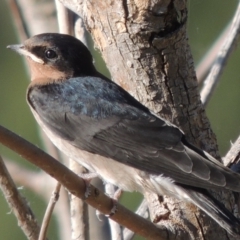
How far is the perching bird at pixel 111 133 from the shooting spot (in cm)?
238

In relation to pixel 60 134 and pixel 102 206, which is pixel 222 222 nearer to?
pixel 102 206

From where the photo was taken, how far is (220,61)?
288 centimetres

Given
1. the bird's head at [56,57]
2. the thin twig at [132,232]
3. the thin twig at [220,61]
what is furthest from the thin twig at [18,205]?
the thin twig at [220,61]

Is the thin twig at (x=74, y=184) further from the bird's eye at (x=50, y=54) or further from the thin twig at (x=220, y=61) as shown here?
the bird's eye at (x=50, y=54)

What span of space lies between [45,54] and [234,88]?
3.53 meters

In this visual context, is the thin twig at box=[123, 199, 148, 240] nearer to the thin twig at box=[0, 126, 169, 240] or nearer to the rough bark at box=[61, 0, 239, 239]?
the rough bark at box=[61, 0, 239, 239]

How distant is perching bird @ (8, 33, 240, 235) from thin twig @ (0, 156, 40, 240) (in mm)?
445

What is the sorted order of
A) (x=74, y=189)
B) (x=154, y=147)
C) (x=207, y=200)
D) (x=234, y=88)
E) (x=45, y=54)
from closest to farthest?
(x=74, y=189) < (x=207, y=200) < (x=154, y=147) < (x=45, y=54) < (x=234, y=88)

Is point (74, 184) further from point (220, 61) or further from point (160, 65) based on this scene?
point (220, 61)

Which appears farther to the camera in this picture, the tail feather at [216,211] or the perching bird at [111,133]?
the perching bird at [111,133]

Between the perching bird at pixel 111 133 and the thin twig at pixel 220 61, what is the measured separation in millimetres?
352

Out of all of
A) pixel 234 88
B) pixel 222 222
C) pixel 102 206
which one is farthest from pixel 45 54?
pixel 234 88

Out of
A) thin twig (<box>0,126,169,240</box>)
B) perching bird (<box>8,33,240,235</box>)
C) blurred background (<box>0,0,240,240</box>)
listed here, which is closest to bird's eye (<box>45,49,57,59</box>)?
perching bird (<box>8,33,240,235</box>)

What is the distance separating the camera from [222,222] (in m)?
2.27
